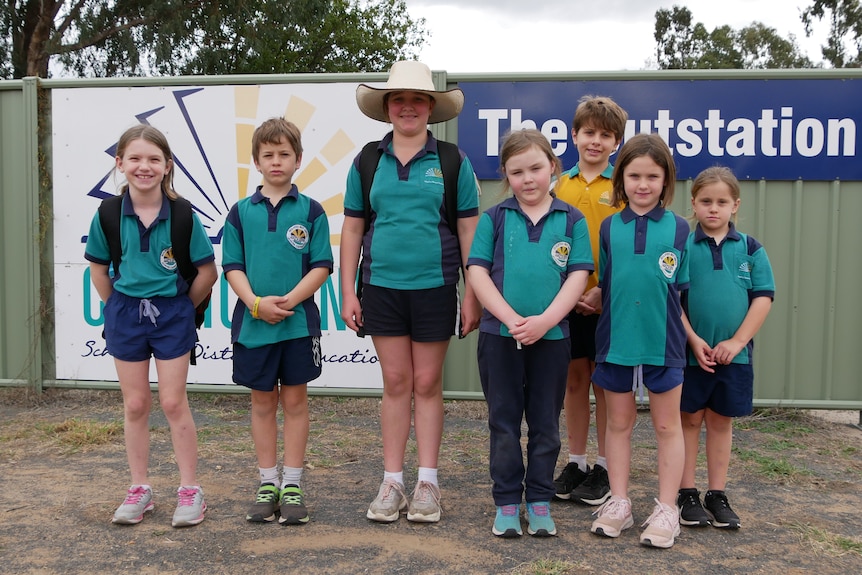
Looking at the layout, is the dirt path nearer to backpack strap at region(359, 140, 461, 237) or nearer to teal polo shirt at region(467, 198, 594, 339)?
teal polo shirt at region(467, 198, 594, 339)

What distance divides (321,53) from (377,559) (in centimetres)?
2874

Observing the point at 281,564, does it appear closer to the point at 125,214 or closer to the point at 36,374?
the point at 125,214

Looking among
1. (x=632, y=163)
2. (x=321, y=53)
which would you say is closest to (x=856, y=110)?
(x=632, y=163)

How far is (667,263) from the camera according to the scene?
10.7ft

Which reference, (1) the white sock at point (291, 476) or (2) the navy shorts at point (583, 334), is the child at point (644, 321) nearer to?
(2) the navy shorts at point (583, 334)

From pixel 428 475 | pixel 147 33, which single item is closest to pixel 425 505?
pixel 428 475

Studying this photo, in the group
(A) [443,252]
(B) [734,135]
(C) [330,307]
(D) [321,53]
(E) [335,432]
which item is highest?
(D) [321,53]

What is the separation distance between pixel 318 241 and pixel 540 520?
1.56 meters

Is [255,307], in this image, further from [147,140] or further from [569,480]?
[569,480]

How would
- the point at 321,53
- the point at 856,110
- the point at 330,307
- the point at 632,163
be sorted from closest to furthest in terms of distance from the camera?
the point at 632,163 → the point at 856,110 → the point at 330,307 → the point at 321,53

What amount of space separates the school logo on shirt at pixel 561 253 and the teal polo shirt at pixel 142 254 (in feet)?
5.24

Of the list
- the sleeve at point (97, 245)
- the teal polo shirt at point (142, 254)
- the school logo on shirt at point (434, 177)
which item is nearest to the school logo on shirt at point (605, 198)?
the school logo on shirt at point (434, 177)

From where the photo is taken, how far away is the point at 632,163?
3.34m

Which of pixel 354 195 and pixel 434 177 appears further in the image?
pixel 354 195
